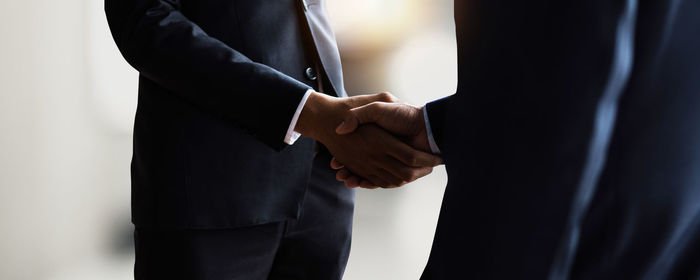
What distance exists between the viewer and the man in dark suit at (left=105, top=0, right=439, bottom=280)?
950 millimetres

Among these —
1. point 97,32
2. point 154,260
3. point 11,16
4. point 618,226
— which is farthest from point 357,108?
point 11,16

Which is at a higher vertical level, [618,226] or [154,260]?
[618,226]

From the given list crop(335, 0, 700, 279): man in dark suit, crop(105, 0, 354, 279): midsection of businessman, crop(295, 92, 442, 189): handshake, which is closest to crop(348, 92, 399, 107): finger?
crop(295, 92, 442, 189): handshake

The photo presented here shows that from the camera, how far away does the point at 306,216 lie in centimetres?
106

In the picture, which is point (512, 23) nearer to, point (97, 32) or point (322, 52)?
point (322, 52)

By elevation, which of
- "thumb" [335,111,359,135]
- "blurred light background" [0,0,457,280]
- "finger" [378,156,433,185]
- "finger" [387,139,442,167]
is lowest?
"blurred light background" [0,0,457,280]

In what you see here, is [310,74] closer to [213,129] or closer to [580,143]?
[213,129]

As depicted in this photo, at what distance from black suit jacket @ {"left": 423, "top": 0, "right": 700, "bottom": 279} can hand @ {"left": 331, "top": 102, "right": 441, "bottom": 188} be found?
0.36 meters

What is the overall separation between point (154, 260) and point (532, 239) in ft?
2.16

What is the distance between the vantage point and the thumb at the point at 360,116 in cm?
99

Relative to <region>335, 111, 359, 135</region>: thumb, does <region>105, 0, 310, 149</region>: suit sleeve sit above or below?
above

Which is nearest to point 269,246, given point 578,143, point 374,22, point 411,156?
point 411,156

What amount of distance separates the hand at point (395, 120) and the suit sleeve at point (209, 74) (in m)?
0.10

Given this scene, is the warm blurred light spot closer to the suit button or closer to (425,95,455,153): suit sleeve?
the suit button
